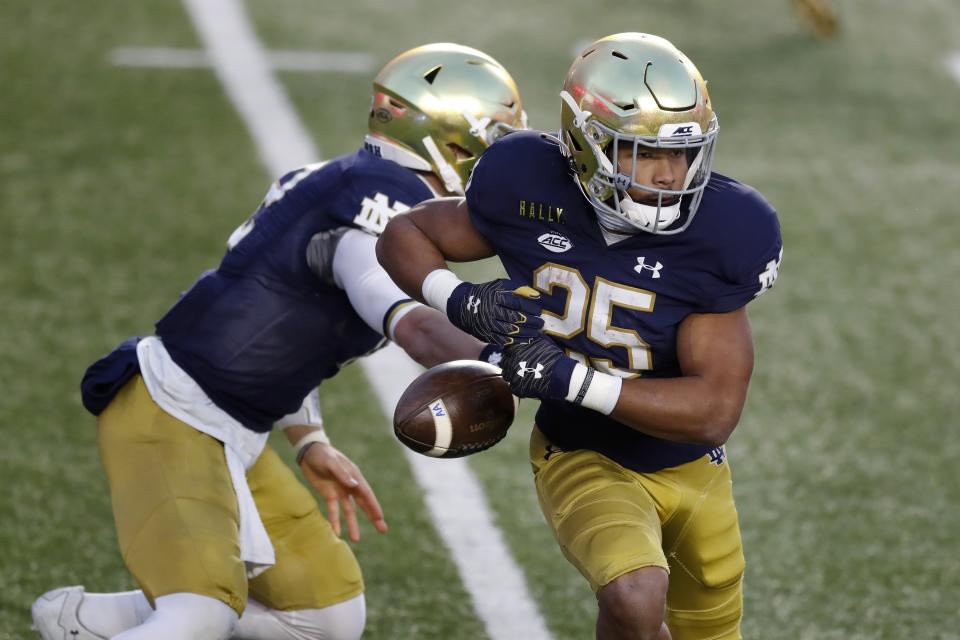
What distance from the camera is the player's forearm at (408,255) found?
10.8ft

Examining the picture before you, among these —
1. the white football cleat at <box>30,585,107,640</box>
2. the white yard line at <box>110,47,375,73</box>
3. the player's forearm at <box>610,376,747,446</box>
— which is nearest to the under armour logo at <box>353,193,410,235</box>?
the player's forearm at <box>610,376,747,446</box>

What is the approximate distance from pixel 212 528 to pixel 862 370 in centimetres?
323

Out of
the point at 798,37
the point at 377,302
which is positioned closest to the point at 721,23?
the point at 798,37

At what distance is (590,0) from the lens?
369 inches

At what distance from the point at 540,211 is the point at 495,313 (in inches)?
11.3

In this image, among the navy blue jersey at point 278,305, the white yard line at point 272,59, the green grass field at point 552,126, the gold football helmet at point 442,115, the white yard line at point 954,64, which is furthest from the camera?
the white yard line at point 954,64

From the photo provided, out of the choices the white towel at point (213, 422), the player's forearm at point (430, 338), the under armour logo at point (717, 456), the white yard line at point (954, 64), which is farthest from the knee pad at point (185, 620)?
the white yard line at point (954, 64)

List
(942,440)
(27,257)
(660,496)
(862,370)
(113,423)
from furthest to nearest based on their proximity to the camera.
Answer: (27,257)
(862,370)
(942,440)
(113,423)
(660,496)

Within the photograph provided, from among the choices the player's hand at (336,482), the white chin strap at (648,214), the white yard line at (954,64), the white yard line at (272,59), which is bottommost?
the white yard line at (954,64)

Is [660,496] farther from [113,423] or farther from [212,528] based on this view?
[113,423]

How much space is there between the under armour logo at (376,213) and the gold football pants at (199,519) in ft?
2.15

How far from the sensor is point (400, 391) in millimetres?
5543

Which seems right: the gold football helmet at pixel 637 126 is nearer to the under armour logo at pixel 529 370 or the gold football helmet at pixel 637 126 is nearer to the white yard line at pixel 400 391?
the under armour logo at pixel 529 370

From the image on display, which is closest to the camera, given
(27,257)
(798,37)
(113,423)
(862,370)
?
(113,423)
